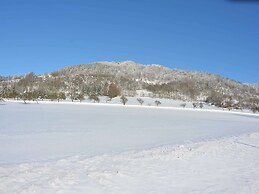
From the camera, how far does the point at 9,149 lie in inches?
628

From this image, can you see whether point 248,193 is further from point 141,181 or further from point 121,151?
point 121,151

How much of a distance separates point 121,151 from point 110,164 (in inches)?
143

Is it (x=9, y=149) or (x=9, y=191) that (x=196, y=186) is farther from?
(x=9, y=149)

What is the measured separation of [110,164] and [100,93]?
153304 millimetres

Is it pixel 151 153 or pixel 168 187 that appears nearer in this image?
pixel 168 187

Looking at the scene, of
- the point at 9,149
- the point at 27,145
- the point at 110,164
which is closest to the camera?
the point at 110,164

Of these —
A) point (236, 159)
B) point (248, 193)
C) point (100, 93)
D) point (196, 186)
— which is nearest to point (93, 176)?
point (196, 186)

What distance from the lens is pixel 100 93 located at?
16575 centimetres

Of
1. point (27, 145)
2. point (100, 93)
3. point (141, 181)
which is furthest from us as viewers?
point (100, 93)

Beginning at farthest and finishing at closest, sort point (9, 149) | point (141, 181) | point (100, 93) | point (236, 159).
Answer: point (100, 93)
point (9, 149)
point (236, 159)
point (141, 181)

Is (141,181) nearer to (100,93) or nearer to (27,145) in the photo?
(27,145)

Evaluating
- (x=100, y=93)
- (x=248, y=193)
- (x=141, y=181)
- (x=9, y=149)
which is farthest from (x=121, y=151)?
(x=100, y=93)

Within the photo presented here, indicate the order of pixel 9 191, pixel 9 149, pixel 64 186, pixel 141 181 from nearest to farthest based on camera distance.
Result: pixel 9 191 → pixel 64 186 → pixel 141 181 → pixel 9 149

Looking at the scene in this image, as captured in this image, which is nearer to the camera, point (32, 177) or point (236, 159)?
point (32, 177)
